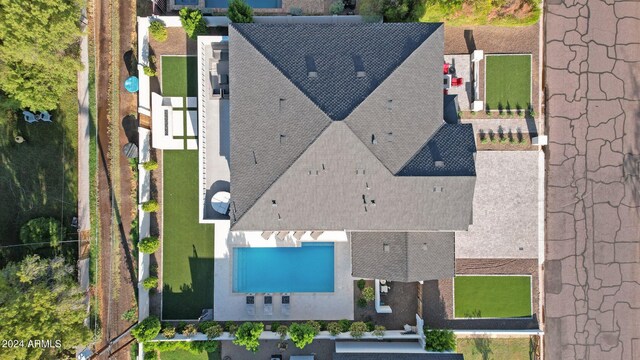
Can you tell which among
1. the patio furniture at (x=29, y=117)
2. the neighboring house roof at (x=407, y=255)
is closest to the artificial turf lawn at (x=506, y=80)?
the neighboring house roof at (x=407, y=255)

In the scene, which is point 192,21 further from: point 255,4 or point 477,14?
point 477,14

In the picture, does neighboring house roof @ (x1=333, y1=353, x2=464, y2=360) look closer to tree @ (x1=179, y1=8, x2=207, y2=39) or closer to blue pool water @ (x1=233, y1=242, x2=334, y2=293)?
blue pool water @ (x1=233, y1=242, x2=334, y2=293)

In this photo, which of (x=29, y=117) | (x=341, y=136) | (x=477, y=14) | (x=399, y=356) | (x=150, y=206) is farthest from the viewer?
(x=29, y=117)

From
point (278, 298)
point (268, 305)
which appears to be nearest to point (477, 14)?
point (278, 298)

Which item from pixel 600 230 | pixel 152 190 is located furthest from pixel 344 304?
pixel 600 230

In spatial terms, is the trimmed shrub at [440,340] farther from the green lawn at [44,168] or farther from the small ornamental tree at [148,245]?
the green lawn at [44,168]
